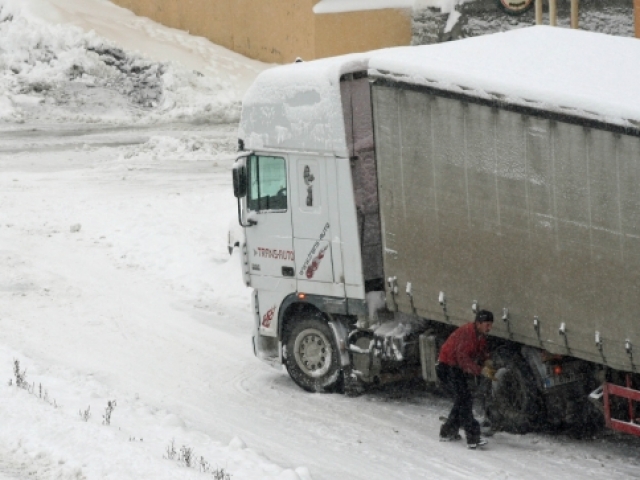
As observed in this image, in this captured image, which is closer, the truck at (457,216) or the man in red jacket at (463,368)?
the truck at (457,216)

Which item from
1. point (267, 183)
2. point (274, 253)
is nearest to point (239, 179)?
point (267, 183)

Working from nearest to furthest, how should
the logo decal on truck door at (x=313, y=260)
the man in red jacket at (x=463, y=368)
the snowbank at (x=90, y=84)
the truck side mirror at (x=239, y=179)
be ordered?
the man in red jacket at (x=463, y=368) < the logo decal on truck door at (x=313, y=260) < the truck side mirror at (x=239, y=179) < the snowbank at (x=90, y=84)

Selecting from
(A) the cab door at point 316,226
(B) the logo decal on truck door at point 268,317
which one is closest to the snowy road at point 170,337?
(B) the logo decal on truck door at point 268,317

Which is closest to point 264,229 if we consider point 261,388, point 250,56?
point 261,388

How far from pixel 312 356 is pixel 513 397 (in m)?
2.72

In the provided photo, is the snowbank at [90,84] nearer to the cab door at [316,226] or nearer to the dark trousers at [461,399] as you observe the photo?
the cab door at [316,226]

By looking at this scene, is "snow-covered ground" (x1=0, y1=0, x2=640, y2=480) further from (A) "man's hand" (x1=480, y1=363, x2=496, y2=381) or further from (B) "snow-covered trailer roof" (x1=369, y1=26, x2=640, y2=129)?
(B) "snow-covered trailer roof" (x1=369, y1=26, x2=640, y2=129)

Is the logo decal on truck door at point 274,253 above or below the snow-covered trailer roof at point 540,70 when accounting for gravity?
below

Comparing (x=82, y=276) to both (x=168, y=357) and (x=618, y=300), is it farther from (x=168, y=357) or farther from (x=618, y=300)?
(x=618, y=300)

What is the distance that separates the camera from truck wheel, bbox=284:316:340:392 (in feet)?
43.8

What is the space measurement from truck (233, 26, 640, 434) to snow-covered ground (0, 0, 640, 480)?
26.1 inches

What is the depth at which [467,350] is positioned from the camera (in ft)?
36.7

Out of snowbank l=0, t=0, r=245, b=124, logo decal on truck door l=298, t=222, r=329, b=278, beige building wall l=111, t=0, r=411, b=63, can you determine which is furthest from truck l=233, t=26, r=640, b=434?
snowbank l=0, t=0, r=245, b=124

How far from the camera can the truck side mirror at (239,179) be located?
534 inches
